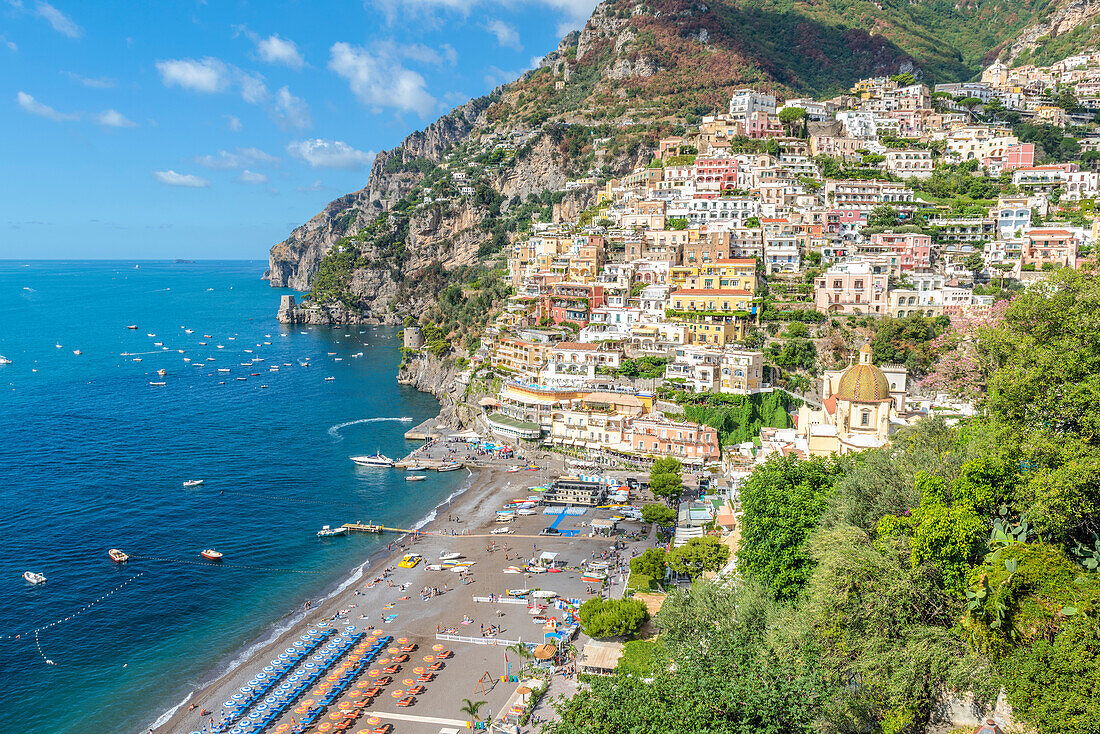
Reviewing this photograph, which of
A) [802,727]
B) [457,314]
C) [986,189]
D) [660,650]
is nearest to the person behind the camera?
[802,727]

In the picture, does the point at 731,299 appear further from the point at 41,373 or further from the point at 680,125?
the point at 41,373

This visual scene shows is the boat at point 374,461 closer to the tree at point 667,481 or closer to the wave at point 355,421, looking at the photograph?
the wave at point 355,421

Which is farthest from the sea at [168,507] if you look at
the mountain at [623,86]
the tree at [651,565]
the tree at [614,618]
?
the mountain at [623,86]

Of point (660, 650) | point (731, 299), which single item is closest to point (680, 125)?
point (731, 299)

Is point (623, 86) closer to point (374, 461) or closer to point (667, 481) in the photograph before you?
point (374, 461)

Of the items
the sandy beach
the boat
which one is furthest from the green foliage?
the boat

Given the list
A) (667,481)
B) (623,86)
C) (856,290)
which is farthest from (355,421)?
(623,86)
